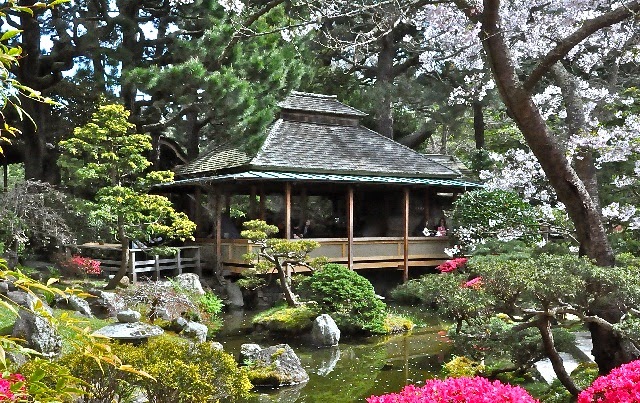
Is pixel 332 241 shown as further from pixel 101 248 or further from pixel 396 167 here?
pixel 101 248

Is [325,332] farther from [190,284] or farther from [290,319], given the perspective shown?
[190,284]

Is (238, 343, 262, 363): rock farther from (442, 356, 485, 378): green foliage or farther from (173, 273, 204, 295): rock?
(173, 273, 204, 295): rock

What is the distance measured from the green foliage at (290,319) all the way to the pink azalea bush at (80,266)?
174 inches

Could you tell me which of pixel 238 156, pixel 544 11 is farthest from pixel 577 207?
pixel 238 156

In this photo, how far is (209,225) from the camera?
18.9 m

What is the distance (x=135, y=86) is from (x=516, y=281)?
414 inches

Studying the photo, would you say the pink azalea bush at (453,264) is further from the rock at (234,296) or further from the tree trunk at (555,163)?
the tree trunk at (555,163)

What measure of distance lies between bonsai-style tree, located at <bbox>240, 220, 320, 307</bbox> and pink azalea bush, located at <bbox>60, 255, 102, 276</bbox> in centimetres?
361

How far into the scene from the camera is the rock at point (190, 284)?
1357 centimetres

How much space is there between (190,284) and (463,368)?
7250 mm

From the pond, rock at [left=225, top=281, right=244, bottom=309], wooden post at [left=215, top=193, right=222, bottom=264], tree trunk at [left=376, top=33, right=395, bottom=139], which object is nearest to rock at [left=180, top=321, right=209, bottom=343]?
the pond

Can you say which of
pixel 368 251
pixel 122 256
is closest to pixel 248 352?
pixel 122 256

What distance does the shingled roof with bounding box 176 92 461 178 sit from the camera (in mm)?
16453

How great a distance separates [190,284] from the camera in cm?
1380
